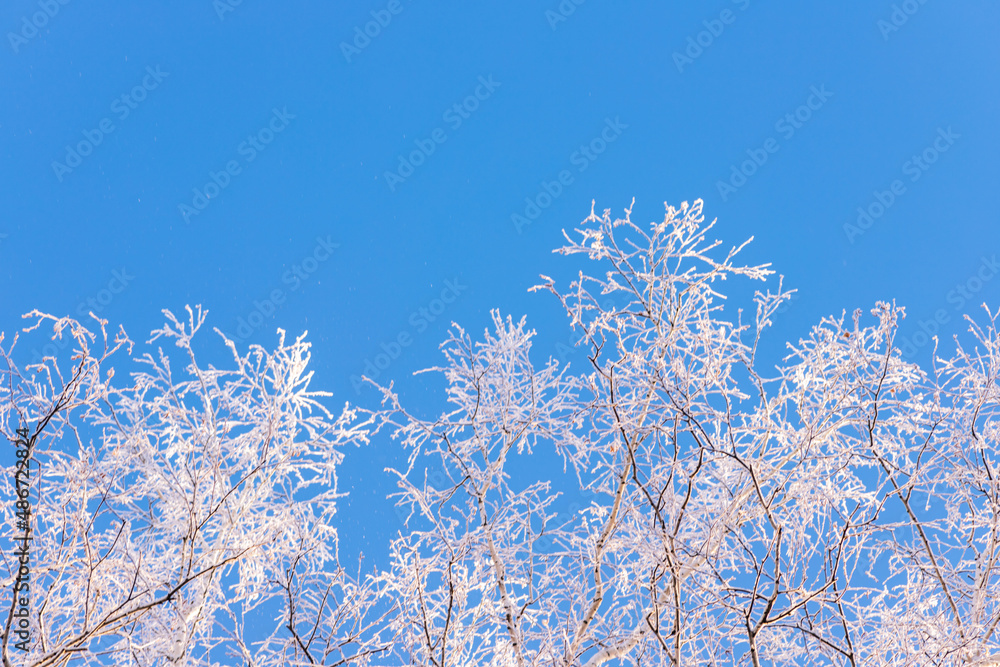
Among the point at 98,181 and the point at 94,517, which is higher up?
the point at 98,181

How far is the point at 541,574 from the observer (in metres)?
4.48

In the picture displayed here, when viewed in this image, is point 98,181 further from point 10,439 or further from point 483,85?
point 10,439

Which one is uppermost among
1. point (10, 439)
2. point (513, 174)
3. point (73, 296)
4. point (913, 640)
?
point (513, 174)

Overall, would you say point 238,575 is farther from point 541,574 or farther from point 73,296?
point 73,296

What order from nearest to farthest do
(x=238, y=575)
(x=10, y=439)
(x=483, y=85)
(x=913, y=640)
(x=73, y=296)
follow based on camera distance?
(x=10, y=439)
(x=913, y=640)
(x=238, y=575)
(x=483, y=85)
(x=73, y=296)

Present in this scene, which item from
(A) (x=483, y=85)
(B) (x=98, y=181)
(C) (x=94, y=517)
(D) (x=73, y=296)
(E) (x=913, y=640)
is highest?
(B) (x=98, y=181)

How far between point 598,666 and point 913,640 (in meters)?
1.84

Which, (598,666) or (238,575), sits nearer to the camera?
(598,666)

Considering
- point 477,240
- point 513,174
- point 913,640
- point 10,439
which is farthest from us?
point 513,174

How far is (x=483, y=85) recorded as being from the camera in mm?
20453

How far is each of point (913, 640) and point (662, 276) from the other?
103 inches

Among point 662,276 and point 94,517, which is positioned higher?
point 662,276

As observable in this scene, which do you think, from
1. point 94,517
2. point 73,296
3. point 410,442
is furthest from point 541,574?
point 73,296

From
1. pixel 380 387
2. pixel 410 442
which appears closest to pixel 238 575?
pixel 410 442
